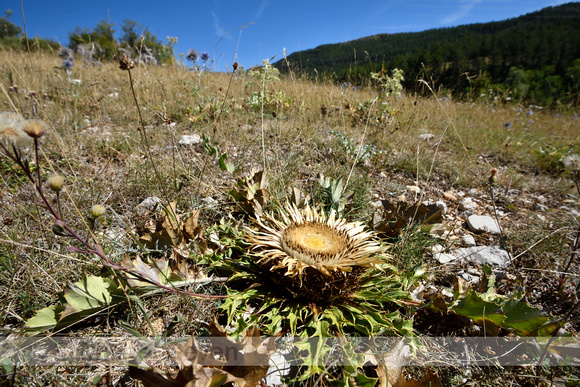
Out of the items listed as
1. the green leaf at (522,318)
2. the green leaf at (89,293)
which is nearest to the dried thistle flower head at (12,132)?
the green leaf at (89,293)

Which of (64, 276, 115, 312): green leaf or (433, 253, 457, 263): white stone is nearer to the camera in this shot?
(64, 276, 115, 312): green leaf

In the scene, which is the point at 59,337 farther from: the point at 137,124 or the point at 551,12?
the point at 551,12

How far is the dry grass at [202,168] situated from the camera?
1.45 m

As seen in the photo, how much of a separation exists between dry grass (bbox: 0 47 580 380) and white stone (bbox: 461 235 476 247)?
31cm

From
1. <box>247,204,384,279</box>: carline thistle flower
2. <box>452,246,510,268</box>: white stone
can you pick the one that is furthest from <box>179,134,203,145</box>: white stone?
<box>452,246,510,268</box>: white stone

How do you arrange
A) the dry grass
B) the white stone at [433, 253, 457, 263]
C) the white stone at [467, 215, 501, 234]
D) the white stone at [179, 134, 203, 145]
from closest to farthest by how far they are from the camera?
the dry grass
the white stone at [433, 253, 457, 263]
the white stone at [467, 215, 501, 234]
the white stone at [179, 134, 203, 145]

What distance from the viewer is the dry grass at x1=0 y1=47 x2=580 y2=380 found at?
4.75 feet

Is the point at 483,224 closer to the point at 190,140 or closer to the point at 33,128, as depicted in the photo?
the point at 33,128

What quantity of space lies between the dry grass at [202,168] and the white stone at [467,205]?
116mm

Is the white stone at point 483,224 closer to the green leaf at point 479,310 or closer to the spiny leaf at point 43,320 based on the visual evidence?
the green leaf at point 479,310

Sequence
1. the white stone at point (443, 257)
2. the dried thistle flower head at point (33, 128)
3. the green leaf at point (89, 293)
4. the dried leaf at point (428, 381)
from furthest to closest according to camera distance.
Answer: the white stone at point (443, 257) < the green leaf at point (89, 293) < the dried leaf at point (428, 381) < the dried thistle flower head at point (33, 128)

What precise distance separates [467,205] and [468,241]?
705mm

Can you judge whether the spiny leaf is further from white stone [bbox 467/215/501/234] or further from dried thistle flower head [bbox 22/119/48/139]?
white stone [bbox 467/215/501/234]

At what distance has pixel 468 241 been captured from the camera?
2.08 metres
